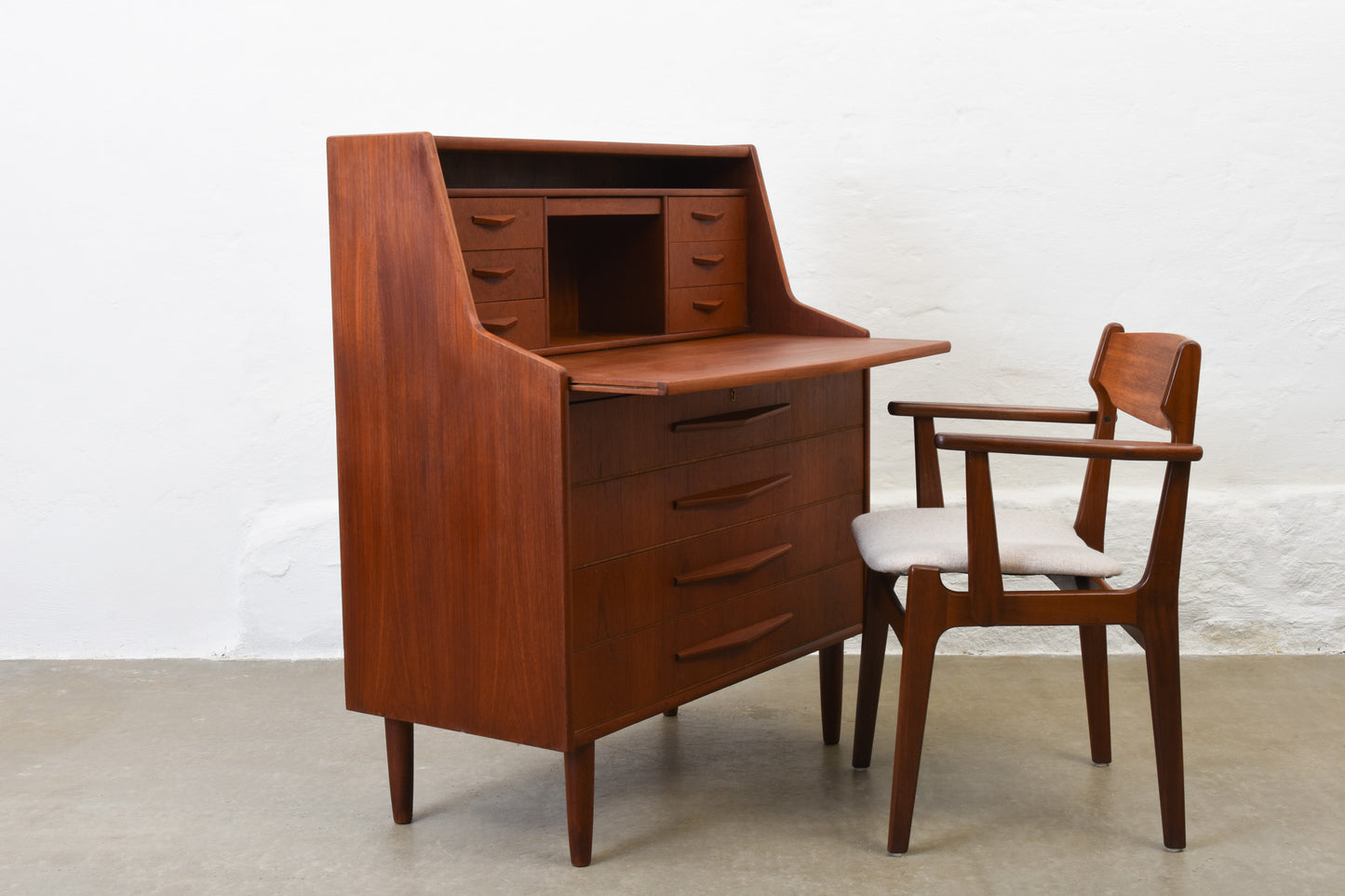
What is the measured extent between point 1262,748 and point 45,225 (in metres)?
3.44

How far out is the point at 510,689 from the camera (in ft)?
8.34

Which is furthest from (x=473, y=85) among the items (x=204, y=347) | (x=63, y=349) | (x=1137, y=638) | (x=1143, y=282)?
(x=1137, y=638)

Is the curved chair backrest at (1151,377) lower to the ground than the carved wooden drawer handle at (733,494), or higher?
higher

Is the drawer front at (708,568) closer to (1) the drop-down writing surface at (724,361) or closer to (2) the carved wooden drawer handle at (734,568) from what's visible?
(2) the carved wooden drawer handle at (734,568)

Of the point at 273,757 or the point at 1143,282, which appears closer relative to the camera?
the point at 273,757

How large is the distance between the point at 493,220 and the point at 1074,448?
3.73 ft

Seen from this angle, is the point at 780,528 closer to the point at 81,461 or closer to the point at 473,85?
the point at 473,85

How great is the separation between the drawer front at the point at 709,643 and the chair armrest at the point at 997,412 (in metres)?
0.38

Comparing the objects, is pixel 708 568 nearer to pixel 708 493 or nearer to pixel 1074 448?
pixel 708 493

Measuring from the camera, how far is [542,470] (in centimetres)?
243

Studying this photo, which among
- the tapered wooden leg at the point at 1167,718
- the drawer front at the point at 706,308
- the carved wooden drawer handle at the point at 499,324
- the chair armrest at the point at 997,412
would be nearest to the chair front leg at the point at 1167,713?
the tapered wooden leg at the point at 1167,718

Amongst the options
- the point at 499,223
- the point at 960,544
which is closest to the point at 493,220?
the point at 499,223

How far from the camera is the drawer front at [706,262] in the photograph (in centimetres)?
314

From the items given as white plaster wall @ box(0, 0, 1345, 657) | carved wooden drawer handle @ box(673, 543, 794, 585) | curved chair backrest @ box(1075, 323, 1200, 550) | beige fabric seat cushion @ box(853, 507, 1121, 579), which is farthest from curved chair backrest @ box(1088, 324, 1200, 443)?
white plaster wall @ box(0, 0, 1345, 657)
